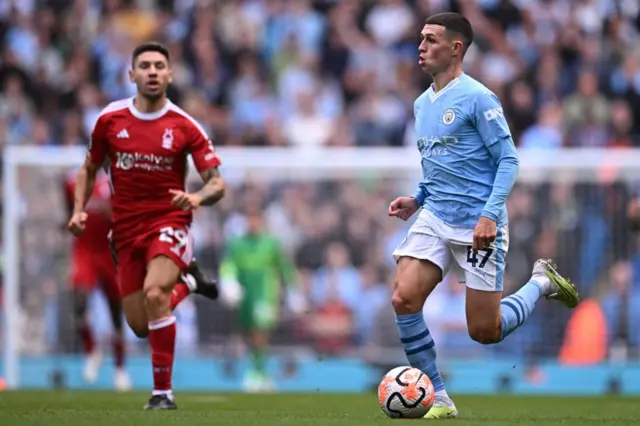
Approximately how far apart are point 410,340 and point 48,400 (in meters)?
4.66

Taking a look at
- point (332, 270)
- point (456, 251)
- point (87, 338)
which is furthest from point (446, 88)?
point (332, 270)

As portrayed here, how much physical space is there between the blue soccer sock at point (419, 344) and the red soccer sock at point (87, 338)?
7.63m

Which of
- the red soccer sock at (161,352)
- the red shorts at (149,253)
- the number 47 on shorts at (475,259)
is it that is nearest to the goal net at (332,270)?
the red shorts at (149,253)

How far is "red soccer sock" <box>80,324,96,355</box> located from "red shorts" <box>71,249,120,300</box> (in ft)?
1.50

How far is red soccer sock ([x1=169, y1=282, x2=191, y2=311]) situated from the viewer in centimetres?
1116

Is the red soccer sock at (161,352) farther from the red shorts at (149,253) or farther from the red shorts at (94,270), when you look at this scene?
the red shorts at (94,270)

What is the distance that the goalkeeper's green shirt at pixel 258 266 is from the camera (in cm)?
1784

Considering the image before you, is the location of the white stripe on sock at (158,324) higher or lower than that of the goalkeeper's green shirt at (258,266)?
lower

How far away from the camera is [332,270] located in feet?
58.2

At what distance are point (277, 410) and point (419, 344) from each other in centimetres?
216

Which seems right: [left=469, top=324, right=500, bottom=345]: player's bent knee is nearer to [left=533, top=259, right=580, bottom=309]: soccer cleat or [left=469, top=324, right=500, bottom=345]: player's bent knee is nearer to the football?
the football

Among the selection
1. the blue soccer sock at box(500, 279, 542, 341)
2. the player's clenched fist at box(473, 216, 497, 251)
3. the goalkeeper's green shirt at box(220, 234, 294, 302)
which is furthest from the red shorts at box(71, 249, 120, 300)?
the player's clenched fist at box(473, 216, 497, 251)

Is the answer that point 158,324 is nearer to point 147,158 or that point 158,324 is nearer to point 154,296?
point 154,296

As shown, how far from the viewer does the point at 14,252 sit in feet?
57.8
